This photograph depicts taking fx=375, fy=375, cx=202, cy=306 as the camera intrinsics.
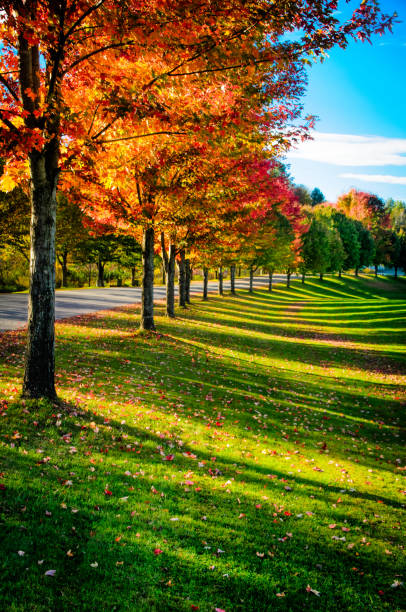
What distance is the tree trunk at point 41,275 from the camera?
275 inches

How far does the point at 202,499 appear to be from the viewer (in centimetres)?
543

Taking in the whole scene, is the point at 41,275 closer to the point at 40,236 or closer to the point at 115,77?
the point at 40,236

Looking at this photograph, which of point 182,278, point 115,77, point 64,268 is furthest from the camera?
A: point 64,268

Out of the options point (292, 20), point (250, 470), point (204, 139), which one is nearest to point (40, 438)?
point (250, 470)

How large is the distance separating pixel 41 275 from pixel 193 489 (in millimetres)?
4696

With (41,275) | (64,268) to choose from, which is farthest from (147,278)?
(64,268)

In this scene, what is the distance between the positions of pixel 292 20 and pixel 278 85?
11949mm

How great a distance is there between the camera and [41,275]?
7.14 meters

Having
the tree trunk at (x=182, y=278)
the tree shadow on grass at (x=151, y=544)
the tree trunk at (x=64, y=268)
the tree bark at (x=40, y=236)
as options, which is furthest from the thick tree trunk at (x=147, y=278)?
the tree trunk at (x=64, y=268)

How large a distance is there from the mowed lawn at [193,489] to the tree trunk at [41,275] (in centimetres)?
56

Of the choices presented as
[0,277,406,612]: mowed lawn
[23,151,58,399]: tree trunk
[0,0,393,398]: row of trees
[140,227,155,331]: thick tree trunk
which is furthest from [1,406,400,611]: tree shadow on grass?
[140,227,155,331]: thick tree trunk

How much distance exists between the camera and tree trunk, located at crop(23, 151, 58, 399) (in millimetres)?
6988

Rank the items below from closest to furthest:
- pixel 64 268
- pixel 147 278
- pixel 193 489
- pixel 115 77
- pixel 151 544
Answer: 1. pixel 151 544
2. pixel 193 489
3. pixel 115 77
4. pixel 147 278
5. pixel 64 268

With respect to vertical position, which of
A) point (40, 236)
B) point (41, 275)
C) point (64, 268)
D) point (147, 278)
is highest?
point (64, 268)
